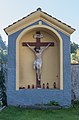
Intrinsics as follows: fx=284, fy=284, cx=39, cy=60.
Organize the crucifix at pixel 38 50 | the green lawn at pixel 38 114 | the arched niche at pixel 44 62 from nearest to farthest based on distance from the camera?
the green lawn at pixel 38 114, the crucifix at pixel 38 50, the arched niche at pixel 44 62

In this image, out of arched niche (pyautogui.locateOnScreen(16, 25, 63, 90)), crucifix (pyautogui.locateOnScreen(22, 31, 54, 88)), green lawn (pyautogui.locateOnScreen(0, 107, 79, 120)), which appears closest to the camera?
green lawn (pyautogui.locateOnScreen(0, 107, 79, 120))

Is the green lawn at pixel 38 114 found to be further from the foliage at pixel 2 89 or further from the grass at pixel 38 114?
the foliage at pixel 2 89

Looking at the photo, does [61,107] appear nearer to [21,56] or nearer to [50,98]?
[50,98]

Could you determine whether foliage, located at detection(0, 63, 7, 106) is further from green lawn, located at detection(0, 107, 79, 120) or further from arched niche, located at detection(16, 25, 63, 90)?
green lawn, located at detection(0, 107, 79, 120)

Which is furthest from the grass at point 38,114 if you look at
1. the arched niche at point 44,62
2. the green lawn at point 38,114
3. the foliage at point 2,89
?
the arched niche at point 44,62

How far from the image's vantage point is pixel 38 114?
355 inches

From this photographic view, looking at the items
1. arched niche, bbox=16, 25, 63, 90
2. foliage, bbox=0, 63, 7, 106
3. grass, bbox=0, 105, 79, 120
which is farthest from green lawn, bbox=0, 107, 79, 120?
arched niche, bbox=16, 25, 63, 90

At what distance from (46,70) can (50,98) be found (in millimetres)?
1388

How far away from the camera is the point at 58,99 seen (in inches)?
428

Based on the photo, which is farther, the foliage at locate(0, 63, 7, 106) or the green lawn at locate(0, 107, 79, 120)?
the foliage at locate(0, 63, 7, 106)

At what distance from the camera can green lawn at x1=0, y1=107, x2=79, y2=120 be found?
27.4 feet

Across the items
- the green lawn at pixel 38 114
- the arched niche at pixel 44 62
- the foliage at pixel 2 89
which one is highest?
the arched niche at pixel 44 62

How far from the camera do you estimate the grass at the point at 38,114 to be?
8.34 meters

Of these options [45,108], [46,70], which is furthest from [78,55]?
[45,108]
